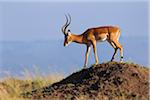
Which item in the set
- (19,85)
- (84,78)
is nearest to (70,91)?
(84,78)

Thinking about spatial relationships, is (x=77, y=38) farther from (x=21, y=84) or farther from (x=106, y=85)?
(x=106, y=85)

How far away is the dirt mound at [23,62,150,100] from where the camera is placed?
1612cm

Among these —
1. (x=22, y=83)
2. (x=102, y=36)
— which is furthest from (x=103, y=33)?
(x=22, y=83)

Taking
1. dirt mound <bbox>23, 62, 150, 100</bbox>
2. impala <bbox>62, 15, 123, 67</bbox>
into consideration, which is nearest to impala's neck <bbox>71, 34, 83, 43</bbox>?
impala <bbox>62, 15, 123, 67</bbox>

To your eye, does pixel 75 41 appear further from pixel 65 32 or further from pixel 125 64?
pixel 125 64

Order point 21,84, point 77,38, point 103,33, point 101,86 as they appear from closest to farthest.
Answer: point 101,86 → point 103,33 → point 21,84 → point 77,38

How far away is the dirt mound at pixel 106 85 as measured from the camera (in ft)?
52.9

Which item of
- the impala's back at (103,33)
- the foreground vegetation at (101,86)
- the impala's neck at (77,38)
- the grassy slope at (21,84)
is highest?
the impala's back at (103,33)

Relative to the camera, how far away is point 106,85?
16.5 m

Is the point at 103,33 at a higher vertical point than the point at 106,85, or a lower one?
higher

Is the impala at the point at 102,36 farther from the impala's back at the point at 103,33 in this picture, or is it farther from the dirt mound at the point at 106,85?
the dirt mound at the point at 106,85

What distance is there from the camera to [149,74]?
17.0 meters

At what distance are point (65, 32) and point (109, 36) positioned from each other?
1.61m

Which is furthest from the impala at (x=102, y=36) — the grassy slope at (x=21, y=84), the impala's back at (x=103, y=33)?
the grassy slope at (x=21, y=84)
